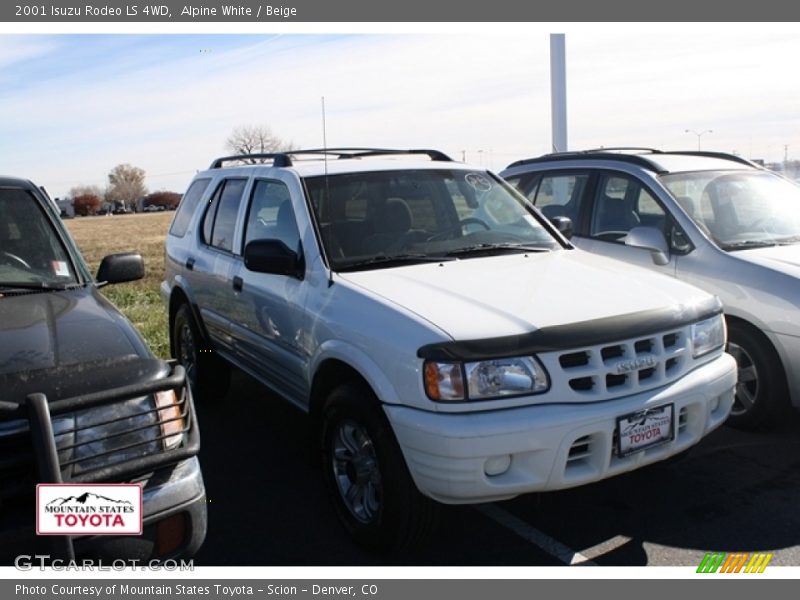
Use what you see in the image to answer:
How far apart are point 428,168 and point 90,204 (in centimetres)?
7439

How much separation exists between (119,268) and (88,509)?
1887mm

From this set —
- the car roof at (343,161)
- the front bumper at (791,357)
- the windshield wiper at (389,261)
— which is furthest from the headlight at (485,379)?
the front bumper at (791,357)

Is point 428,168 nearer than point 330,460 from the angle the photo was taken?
No

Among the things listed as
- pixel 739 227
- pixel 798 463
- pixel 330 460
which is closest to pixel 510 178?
pixel 739 227

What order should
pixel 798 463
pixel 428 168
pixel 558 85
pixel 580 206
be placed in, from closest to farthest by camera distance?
pixel 798 463 < pixel 428 168 < pixel 580 206 < pixel 558 85

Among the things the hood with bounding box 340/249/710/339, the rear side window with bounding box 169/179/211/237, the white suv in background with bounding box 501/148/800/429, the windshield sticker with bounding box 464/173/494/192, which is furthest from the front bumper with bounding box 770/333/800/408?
the rear side window with bounding box 169/179/211/237

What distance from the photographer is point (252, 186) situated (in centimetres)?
520

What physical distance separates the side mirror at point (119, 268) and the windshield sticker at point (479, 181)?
A: 2.11 meters

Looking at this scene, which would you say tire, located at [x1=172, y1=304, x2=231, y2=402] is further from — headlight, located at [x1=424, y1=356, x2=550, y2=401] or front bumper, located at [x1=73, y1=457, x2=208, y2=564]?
headlight, located at [x1=424, y1=356, x2=550, y2=401]

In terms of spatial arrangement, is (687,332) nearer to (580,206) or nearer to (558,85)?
(580,206)

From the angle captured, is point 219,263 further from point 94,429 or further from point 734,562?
point 734,562

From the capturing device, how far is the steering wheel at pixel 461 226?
4.58 meters

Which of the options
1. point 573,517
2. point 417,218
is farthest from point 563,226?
point 573,517

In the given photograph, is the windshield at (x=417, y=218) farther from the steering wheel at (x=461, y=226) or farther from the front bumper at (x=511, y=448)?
the front bumper at (x=511, y=448)
